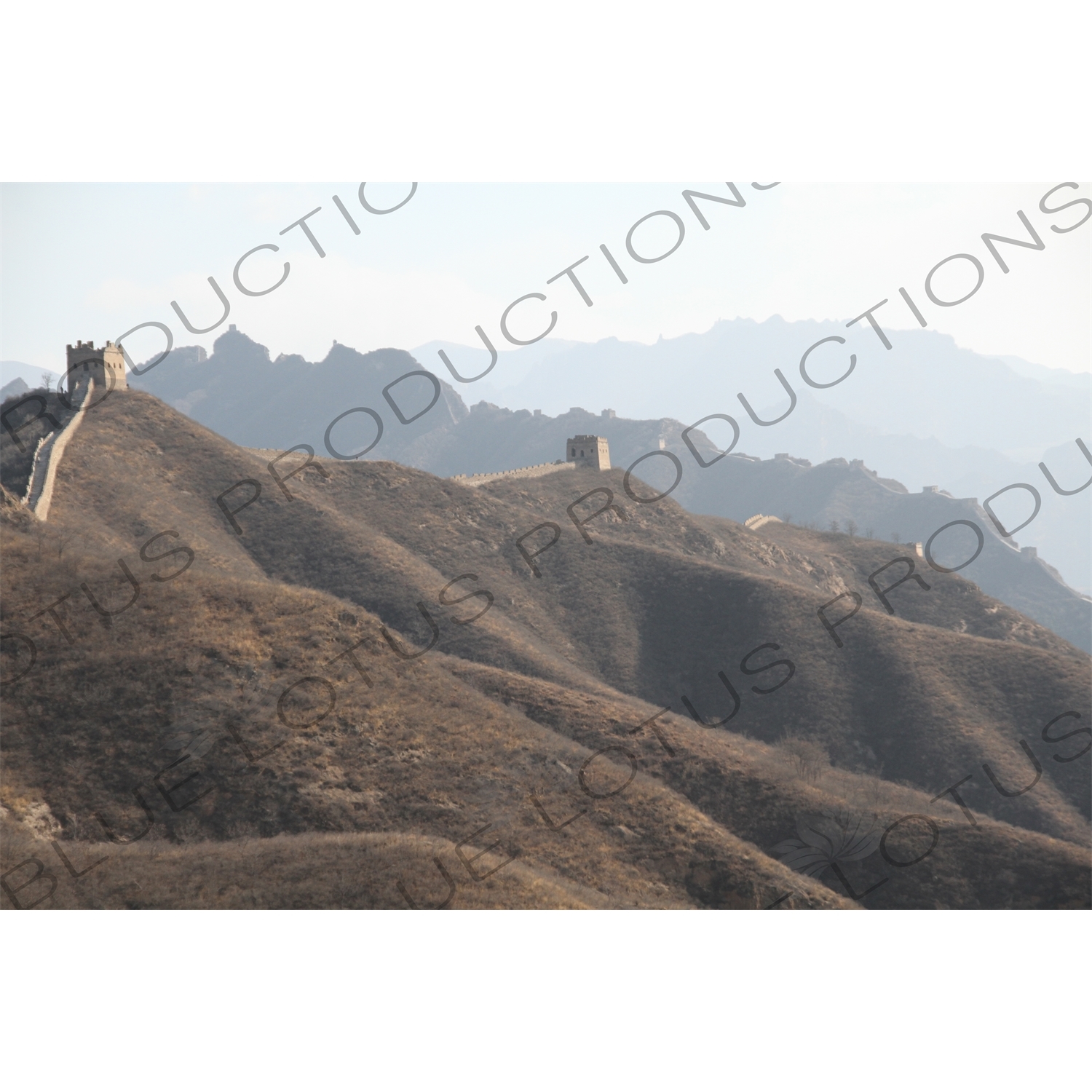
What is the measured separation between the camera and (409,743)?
1169 inches

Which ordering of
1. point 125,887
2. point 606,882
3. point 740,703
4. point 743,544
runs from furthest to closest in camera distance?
point 743,544 < point 740,703 < point 606,882 < point 125,887

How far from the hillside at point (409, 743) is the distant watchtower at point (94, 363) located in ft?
10.6

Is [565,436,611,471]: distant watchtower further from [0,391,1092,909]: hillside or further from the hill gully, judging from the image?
[0,391,1092,909]: hillside

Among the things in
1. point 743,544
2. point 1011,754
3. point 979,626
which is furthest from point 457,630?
point 979,626

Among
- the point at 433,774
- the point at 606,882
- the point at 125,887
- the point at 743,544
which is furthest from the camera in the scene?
the point at 743,544

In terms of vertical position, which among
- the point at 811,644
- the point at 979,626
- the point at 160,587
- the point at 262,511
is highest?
the point at 262,511

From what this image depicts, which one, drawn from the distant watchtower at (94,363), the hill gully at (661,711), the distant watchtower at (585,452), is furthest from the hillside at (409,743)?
the distant watchtower at (585,452)

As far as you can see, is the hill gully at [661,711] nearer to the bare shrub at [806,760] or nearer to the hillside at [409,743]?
the hillside at [409,743]

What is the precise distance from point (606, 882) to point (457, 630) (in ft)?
107

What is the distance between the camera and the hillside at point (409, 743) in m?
24.2

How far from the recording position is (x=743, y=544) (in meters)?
98.9

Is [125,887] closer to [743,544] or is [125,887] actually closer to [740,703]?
[740,703]

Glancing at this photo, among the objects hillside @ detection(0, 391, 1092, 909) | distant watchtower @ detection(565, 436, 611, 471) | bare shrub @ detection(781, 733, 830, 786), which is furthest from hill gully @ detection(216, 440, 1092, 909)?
distant watchtower @ detection(565, 436, 611, 471)

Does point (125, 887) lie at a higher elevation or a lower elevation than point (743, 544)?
higher
